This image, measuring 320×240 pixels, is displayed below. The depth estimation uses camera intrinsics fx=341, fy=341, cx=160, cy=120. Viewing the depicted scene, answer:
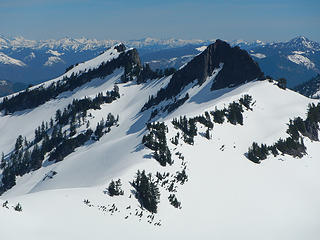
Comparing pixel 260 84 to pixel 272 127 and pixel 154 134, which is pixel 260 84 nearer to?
pixel 272 127

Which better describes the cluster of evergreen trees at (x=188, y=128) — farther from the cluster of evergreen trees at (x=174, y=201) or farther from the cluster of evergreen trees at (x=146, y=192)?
the cluster of evergreen trees at (x=146, y=192)

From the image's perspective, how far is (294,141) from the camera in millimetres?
93312

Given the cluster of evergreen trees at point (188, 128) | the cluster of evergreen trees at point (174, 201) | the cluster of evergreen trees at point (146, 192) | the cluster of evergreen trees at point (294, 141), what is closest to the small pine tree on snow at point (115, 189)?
the cluster of evergreen trees at point (146, 192)

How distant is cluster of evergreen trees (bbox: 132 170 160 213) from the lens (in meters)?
54.2

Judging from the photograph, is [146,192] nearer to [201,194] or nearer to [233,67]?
[201,194]

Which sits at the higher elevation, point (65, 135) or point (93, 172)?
point (93, 172)

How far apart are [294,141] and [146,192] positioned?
179 ft

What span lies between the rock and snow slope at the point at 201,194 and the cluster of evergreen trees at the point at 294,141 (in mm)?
2059

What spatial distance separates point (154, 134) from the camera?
80875 mm

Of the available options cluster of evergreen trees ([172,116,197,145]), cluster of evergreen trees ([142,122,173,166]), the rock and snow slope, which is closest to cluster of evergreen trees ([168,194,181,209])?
the rock and snow slope

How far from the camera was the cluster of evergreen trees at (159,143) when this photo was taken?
7006 cm

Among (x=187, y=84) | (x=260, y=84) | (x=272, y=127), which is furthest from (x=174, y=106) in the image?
(x=272, y=127)

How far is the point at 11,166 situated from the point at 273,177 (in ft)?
367

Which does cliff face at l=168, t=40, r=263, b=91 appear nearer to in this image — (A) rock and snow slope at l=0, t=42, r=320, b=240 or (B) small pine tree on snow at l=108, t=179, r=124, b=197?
(A) rock and snow slope at l=0, t=42, r=320, b=240
